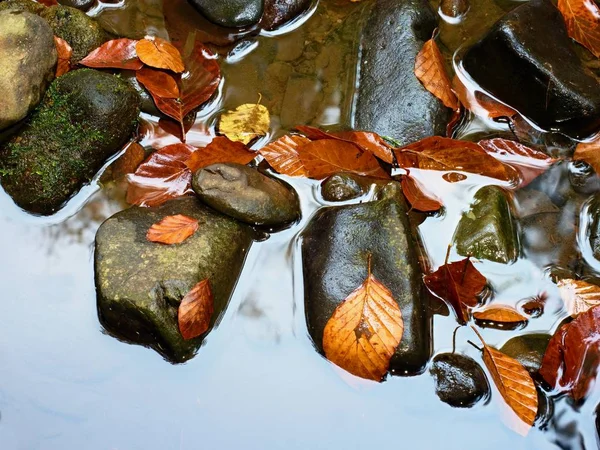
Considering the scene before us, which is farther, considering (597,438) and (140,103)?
(140,103)

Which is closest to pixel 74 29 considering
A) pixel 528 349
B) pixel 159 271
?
pixel 159 271

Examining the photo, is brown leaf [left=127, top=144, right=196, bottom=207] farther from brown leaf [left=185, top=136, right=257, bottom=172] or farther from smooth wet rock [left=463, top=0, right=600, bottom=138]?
smooth wet rock [left=463, top=0, right=600, bottom=138]

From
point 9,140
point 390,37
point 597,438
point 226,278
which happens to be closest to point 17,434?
point 226,278

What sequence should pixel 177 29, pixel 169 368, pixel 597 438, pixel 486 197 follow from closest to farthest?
pixel 597 438, pixel 169 368, pixel 486 197, pixel 177 29

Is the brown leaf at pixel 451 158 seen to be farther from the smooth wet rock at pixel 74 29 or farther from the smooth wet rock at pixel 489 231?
the smooth wet rock at pixel 74 29

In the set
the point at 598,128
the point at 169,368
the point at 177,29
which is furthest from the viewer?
the point at 177,29

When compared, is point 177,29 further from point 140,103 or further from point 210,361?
point 210,361

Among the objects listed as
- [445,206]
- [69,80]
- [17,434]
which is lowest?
[17,434]

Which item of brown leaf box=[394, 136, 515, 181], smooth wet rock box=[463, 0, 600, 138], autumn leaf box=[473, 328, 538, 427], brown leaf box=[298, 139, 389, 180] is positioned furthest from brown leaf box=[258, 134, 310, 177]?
autumn leaf box=[473, 328, 538, 427]
